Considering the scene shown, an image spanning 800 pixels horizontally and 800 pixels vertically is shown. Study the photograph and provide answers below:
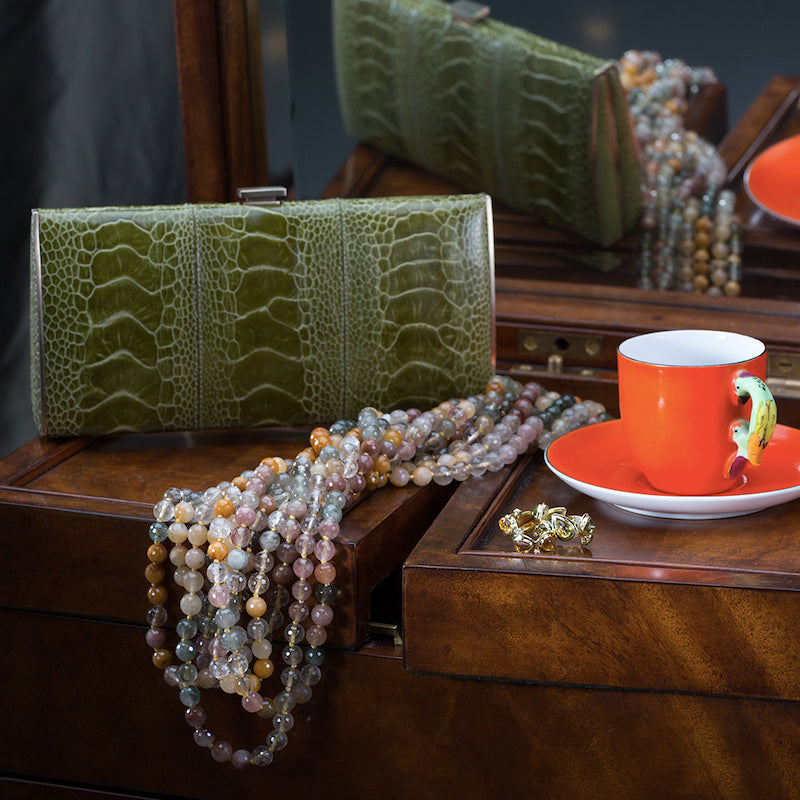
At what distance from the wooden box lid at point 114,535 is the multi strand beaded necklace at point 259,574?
0.04 ft

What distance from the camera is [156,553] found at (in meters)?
0.65

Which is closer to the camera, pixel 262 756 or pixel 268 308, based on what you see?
pixel 262 756

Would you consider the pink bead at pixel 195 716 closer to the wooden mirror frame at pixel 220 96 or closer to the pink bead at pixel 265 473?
the pink bead at pixel 265 473

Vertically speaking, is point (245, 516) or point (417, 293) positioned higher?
point (417, 293)

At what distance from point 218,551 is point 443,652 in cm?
14

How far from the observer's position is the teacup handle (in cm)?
60

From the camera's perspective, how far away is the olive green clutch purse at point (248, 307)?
0.77 meters

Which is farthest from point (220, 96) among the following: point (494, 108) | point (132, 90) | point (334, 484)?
point (334, 484)

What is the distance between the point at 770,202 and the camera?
912mm

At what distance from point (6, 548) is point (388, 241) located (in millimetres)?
330

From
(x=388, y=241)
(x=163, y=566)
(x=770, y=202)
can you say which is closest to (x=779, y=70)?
(x=770, y=202)

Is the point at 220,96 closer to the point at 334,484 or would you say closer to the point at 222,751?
the point at 334,484

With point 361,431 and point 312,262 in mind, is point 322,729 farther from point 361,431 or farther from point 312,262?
point 312,262

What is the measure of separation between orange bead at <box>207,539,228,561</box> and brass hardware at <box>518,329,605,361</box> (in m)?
0.37
